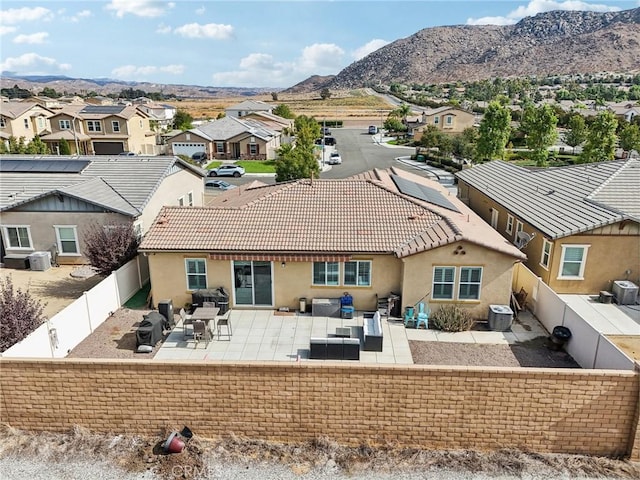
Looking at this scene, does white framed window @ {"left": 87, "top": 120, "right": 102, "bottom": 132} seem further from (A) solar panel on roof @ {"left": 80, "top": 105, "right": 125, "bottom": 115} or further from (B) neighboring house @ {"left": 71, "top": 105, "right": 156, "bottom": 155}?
(A) solar panel on roof @ {"left": 80, "top": 105, "right": 125, "bottom": 115}

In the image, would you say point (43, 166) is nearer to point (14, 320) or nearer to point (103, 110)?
point (14, 320)

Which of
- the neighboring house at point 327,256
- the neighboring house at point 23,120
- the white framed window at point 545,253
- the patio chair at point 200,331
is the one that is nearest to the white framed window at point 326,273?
the neighboring house at point 327,256

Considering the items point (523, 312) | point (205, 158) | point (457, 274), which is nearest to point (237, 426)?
point (457, 274)

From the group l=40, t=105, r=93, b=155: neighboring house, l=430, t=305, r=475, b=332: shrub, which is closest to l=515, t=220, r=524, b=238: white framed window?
l=430, t=305, r=475, b=332: shrub

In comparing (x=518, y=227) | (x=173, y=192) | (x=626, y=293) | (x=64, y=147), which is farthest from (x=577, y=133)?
(x=64, y=147)

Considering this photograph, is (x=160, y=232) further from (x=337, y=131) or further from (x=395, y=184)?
(x=337, y=131)
